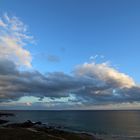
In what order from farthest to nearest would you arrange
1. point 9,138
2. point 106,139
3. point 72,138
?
point 106,139 → point 72,138 → point 9,138

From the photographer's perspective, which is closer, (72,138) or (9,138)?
(9,138)

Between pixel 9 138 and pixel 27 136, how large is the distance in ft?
12.6

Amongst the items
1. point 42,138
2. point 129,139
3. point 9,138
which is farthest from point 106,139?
point 9,138

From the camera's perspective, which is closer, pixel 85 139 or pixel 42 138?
pixel 42 138

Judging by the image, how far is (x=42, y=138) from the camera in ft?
Answer: 154

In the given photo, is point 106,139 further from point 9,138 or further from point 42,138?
point 9,138

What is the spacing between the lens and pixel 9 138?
45188 mm

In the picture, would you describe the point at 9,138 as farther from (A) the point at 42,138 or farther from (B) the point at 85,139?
(B) the point at 85,139

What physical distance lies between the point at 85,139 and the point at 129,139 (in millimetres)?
15012

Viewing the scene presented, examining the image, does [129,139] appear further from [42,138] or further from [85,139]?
[42,138]

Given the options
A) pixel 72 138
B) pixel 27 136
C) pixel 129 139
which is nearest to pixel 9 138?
pixel 27 136

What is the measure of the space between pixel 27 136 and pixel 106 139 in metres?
26.1

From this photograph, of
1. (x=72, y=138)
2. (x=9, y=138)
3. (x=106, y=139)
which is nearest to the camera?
(x=9, y=138)

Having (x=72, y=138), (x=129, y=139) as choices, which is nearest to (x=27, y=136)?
(x=72, y=138)
